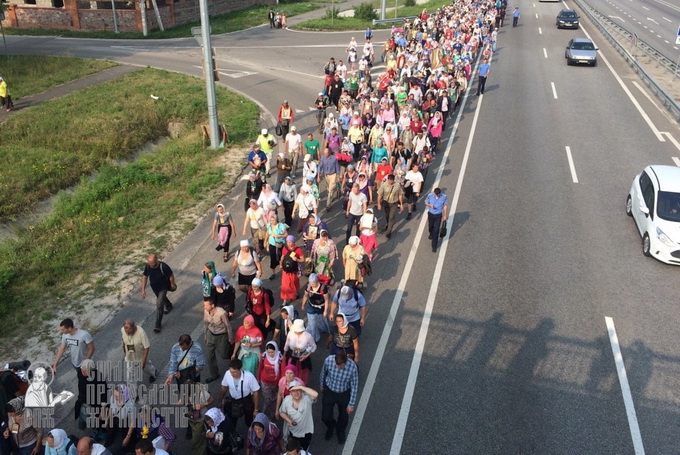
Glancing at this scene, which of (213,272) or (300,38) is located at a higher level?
(300,38)

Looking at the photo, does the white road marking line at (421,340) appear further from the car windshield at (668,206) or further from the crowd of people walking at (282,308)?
the car windshield at (668,206)

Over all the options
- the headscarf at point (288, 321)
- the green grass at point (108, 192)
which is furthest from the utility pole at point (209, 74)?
the headscarf at point (288, 321)

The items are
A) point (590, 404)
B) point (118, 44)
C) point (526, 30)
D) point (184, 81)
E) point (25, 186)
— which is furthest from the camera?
point (526, 30)

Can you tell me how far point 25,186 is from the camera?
55.4 ft

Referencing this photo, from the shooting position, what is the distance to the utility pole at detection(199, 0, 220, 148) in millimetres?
17469

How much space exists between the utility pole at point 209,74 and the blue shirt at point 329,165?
5953 millimetres

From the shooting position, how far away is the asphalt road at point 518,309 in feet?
26.6

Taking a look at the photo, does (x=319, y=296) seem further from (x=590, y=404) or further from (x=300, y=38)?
(x=300, y=38)

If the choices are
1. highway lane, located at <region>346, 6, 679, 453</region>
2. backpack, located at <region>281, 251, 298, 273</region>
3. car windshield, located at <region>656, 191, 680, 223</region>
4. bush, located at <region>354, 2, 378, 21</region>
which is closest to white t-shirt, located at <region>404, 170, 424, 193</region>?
highway lane, located at <region>346, 6, 679, 453</region>

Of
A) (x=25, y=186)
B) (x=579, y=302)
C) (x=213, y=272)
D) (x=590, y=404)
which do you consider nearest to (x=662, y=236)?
(x=579, y=302)

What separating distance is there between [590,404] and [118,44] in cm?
3956

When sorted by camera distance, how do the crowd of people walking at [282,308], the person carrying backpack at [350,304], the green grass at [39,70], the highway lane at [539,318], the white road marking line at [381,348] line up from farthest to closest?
1. the green grass at [39,70]
2. the person carrying backpack at [350,304]
3. the highway lane at [539,318]
4. the white road marking line at [381,348]
5. the crowd of people walking at [282,308]

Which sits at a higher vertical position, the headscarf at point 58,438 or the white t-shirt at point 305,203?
the white t-shirt at point 305,203

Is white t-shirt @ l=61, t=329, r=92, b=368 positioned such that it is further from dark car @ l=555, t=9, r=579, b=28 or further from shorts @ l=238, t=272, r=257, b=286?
dark car @ l=555, t=9, r=579, b=28
